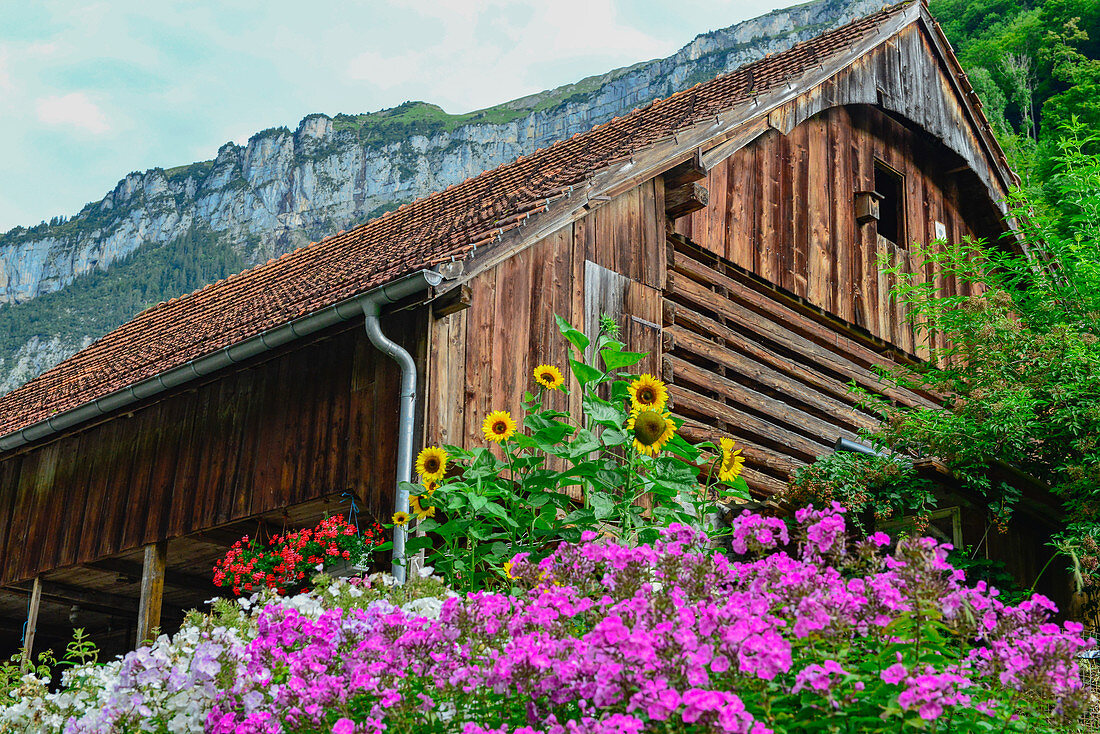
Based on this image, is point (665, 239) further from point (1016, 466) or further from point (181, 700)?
point (181, 700)

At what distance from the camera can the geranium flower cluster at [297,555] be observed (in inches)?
303

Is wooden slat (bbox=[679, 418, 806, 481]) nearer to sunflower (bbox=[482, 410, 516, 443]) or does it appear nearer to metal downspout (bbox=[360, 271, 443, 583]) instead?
metal downspout (bbox=[360, 271, 443, 583])

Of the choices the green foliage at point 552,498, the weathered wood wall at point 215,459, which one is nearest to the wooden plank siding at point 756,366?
the weathered wood wall at point 215,459

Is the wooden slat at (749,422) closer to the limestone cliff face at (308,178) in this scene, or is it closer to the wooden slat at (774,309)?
the wooden slat at (774,309)

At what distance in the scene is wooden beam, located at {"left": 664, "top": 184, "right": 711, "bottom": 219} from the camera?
9391 millimetres

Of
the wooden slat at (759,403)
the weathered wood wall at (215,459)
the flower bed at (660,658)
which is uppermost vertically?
the wooden slat at (759,403)

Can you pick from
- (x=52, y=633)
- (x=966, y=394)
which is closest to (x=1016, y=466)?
(x=966, y=394)

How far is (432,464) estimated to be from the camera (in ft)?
19.4

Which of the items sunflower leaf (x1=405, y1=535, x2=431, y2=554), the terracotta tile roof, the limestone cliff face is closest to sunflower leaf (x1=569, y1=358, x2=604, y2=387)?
sunflower leaf (x1=405, y1=535, x2=431, y2=554)

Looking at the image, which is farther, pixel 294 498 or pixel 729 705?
pixel 294 498

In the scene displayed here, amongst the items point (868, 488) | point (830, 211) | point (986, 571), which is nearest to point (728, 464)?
point (868, 488)

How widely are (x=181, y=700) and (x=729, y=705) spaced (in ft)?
6.06

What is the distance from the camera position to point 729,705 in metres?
2.48

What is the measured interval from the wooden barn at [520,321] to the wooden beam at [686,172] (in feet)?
0.07
